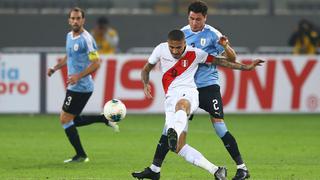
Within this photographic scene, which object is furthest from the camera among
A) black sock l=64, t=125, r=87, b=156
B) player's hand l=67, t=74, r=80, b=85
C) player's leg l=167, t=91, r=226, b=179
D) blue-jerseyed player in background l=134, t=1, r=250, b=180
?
black sock l=64, t=125, r=87, b=156

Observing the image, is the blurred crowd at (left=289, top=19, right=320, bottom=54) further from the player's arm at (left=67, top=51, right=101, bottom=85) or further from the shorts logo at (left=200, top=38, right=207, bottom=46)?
the shorts logo at (left=200, top=38, right=207, bottom=46)

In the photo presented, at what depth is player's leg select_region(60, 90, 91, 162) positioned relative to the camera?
13938 millimetres

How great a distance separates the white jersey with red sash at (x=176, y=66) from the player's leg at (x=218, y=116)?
1.76 feet

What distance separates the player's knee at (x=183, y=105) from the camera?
35.4ft

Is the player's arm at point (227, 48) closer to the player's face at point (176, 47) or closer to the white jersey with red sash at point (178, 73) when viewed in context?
the white jersey with red sash at point (178, 73)

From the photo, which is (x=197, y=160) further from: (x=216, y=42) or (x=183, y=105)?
(x=216, y=42)

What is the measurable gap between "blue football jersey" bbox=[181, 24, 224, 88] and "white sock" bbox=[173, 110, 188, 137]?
1138 millimetres

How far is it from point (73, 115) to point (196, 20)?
3400 mm

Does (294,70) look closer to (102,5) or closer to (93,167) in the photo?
(102,5)

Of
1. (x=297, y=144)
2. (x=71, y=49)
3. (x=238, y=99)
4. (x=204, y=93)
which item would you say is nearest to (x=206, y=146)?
(x=297, y=144)

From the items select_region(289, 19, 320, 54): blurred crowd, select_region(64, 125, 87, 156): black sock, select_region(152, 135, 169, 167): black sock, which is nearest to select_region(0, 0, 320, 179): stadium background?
select_region(64, 125, 87, 156): black sock

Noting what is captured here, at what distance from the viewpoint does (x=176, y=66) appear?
1117cm

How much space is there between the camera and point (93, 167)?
42.7 feet

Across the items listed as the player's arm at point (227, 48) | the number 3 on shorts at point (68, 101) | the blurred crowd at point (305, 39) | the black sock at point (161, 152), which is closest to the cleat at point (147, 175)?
the black sock at point (161, 152)
